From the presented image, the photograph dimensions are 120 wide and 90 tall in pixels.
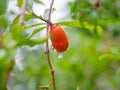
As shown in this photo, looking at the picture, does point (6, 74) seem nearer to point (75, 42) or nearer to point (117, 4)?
point (117, 4)

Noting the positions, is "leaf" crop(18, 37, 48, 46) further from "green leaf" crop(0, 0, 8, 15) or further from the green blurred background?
the green blurred background

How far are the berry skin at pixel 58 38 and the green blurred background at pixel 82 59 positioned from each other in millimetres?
214

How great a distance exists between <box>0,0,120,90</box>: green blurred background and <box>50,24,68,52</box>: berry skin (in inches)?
8.4

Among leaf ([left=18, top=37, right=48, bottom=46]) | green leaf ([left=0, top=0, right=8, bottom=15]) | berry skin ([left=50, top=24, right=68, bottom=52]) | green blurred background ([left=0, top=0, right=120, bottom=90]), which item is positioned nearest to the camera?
leaf ([left=18, top=37, right=48, bottom=46])

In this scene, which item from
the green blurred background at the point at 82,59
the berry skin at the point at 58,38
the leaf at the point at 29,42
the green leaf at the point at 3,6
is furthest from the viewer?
the green blurred background at the point at 82,59

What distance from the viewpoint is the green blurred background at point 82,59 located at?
1531 mm

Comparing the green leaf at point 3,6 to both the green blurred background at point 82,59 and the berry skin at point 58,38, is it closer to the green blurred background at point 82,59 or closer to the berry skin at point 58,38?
the berry skin at point 58,38

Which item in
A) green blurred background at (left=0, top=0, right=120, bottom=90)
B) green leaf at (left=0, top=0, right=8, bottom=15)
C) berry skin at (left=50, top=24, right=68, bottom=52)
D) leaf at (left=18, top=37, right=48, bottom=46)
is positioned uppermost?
green leaf at (left=0, top=0, right=8, bottom=15)

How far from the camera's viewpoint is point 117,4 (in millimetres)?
2221

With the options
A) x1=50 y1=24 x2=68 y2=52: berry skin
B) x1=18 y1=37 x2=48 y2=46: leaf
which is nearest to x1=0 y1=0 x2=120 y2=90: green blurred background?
x1=50 y1=24 x2=68 y2=52: berry skin

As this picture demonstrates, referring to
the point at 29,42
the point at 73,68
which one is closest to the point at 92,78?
the point at 73,68

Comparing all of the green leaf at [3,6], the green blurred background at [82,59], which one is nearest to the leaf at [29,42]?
the green leaf at [3,6]

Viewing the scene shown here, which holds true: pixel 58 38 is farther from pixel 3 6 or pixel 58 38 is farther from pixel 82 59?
pixel 82 59

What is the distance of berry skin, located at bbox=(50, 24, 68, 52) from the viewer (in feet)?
3.28
